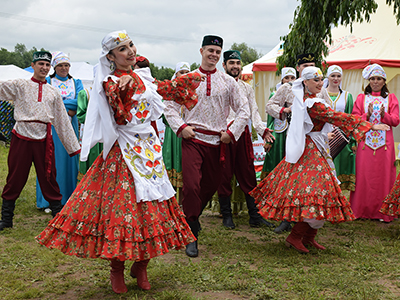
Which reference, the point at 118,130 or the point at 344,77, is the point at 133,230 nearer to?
the point at 118,130

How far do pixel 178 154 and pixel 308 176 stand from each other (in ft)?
8.73

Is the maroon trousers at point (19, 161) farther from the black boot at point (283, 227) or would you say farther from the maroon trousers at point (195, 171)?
the black boot at point (283, 227)

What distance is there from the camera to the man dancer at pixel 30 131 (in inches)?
193

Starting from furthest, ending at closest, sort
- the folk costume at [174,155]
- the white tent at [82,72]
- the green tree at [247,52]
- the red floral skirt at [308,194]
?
the green tree at [247,52] → the white tent at [82,72] → the folk costume at [174,155] → the red floral skirt at [308,194]

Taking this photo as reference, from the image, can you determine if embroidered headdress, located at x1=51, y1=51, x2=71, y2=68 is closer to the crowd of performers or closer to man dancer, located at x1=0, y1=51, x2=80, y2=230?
the crowd of performers

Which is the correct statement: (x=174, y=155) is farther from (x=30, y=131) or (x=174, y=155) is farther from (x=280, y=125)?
(x=30, y=131)

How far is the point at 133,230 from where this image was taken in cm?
276

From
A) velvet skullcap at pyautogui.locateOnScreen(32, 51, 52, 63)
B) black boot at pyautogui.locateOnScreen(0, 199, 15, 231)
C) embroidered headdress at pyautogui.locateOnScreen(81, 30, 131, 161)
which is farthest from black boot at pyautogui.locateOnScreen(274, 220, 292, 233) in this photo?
velvet skullcap at pyautogui.locateOnScreen(32, 51, 52, 63)

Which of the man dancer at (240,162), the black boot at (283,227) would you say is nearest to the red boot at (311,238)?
the black boot at (283,227)

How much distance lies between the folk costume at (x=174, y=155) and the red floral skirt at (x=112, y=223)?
125 inches

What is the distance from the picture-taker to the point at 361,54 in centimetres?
1117

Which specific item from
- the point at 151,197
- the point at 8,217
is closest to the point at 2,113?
the point at 8,217

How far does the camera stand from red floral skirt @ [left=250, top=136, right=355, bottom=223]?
3787 millimetres

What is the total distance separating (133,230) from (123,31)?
146cm
